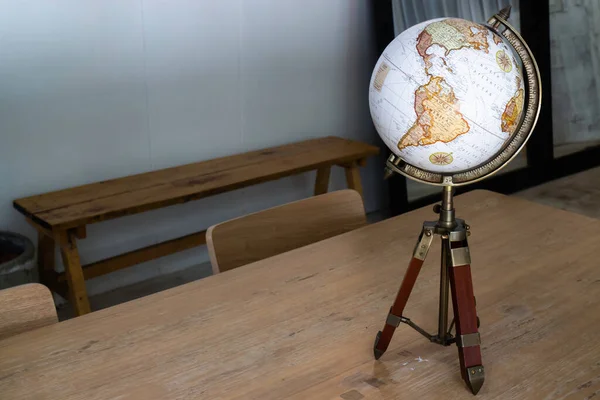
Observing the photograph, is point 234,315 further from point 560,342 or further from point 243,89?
point 243,89

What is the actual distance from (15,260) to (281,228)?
118 cm

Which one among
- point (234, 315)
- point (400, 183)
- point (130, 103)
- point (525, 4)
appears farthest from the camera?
point (525, 4)

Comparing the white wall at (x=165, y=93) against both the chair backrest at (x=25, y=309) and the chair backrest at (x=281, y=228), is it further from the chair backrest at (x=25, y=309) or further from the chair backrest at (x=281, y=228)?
the chair backrest at (x=25, y=309)

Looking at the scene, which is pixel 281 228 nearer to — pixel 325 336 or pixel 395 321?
pixel 325 336

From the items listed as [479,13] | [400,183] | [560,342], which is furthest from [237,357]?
[479,13]

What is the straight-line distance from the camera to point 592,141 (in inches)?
203

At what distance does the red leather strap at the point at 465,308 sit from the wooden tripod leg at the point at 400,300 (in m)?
0.07

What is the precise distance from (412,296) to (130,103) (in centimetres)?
188

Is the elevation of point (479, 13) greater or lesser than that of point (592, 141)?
greater

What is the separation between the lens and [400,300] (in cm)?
139

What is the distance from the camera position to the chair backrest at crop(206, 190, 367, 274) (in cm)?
185

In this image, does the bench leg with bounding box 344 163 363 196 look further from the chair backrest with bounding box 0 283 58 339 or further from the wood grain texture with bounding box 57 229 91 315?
the chair backrest with bounding box 0 283 58 339

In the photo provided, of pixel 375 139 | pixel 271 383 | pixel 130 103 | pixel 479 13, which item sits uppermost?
pixel 479 13

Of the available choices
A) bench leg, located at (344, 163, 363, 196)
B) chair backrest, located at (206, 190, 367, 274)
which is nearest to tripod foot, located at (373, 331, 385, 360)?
chair backrest, located at (206, 190, 367, 274)
